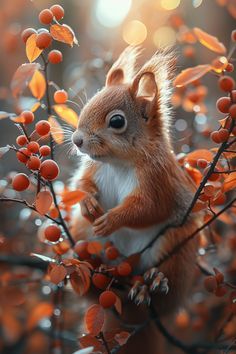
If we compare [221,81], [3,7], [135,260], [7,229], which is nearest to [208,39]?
[221,81]

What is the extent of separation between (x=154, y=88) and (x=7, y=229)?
3.65 feet

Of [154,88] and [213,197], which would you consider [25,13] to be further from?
[213,197]

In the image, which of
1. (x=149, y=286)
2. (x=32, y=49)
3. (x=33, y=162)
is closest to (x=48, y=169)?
(x=33, y=162)

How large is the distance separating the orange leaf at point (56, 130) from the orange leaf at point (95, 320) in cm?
41

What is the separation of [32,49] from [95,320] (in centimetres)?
58

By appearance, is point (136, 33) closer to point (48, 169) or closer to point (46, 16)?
point (46, 16)

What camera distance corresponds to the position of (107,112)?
4.40 ft

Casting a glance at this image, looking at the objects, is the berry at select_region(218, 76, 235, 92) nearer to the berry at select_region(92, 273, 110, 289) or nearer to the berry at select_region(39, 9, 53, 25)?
the berry at select_region(39, 9, 53, 25)

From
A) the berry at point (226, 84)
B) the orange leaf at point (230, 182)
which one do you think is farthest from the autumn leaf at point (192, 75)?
the orange leaf at point (230, 182)

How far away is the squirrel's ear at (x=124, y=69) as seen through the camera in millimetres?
1498

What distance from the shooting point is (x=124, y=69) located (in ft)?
5.13

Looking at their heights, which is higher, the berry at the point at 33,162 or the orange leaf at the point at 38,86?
the orange leaf at the point at 38,86

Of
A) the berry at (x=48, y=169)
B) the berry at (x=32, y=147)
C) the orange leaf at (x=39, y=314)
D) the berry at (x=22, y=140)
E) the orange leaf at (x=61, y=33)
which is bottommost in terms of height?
the orange leaf at (x=39, y=314)

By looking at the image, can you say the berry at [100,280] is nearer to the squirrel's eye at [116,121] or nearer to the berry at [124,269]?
the berry at [124,269]
